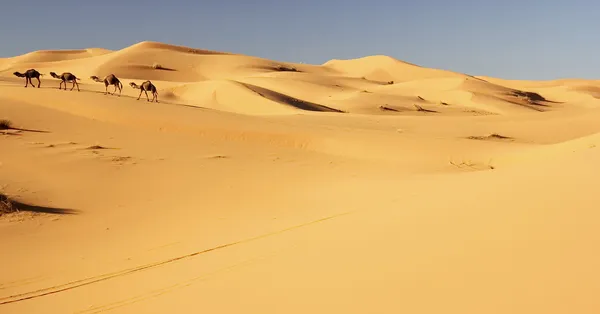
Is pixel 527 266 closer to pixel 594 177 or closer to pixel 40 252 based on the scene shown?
pixel 594 177

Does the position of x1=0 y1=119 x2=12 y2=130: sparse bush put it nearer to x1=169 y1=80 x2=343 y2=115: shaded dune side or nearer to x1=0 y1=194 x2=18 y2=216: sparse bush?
x1=0 y1=194 x2=18 y2=216: sparse bush

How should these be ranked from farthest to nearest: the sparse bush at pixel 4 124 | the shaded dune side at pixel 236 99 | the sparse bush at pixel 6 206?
1. the shaded dune side at pixel 236 99
2. the sparse bush at pixel 4 124
3. the sparse bush at pixel 6 206

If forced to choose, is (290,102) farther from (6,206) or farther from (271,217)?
(6,206)

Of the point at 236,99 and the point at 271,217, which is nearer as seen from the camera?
the point at 271,217

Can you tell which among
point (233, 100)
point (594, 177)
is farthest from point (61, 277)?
point (233, 100)

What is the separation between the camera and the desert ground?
10.4 ft

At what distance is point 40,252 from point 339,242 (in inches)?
144

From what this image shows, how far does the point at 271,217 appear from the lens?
7.30m

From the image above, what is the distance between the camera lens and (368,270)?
357cm

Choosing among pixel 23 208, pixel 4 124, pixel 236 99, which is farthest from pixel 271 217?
pixel 236 99

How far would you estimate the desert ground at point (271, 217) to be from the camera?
317 cm

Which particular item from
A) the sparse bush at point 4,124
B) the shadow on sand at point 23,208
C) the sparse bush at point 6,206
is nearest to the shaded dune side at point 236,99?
the sparse bush at point 4,124

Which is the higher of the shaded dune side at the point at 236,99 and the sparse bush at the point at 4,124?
the shaded dune side at the point at 236,99

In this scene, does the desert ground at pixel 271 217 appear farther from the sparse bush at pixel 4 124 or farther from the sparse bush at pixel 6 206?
the sparse bush at pixel 4 124
